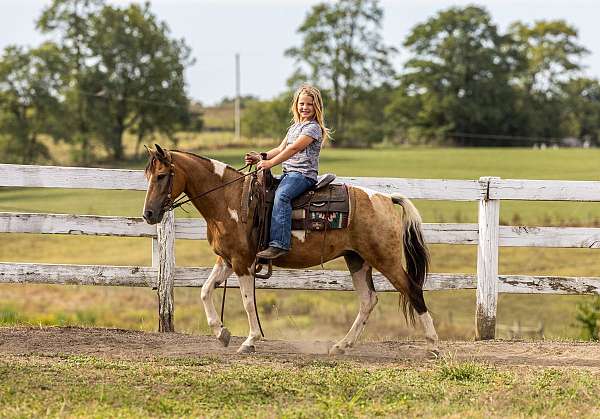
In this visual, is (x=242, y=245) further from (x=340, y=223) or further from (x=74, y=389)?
(x=74, y=389)

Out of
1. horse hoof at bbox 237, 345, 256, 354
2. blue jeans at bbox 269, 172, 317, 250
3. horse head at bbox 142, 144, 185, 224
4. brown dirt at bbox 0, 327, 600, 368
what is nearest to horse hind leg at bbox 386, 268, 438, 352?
brown dirt at bbox 0, 327, 600, 368

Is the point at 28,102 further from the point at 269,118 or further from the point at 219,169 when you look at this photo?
the point at 219,169

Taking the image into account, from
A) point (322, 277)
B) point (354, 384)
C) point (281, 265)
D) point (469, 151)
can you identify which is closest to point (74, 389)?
point (354, 384)

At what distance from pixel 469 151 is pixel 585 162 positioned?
1063cm

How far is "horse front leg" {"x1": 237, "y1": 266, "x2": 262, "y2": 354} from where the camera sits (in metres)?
8.49

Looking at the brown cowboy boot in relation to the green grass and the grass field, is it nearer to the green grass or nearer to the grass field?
the green grass

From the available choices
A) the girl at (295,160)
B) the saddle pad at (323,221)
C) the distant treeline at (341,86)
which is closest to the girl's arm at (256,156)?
the girl at (295,160)

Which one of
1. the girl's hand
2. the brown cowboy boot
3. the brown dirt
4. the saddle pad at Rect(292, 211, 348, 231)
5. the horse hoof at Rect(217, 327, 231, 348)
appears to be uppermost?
the girl's hand

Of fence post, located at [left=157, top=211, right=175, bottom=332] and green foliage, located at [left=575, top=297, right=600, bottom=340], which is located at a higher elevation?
fence post, located at [left=157, top=211, right=175, bottom=332]

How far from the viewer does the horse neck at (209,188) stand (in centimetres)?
852

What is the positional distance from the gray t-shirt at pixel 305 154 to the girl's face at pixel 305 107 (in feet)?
0.20

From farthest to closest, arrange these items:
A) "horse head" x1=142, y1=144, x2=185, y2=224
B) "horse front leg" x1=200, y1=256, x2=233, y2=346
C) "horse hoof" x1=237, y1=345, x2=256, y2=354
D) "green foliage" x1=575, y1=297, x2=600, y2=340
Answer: "green foliage" x1=575, y1=297, x2=600, y2=340 → "horse front leg" x1=200, y1=256, x2=233, y2=346 → "horse hoof" x1=237, y1=345, x2=256, y2=354 → "horse head" x1=142, y1=144, x2=185, y2=224

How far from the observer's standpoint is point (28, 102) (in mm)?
53750

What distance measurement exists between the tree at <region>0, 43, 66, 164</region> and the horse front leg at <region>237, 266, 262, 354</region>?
45.6m
